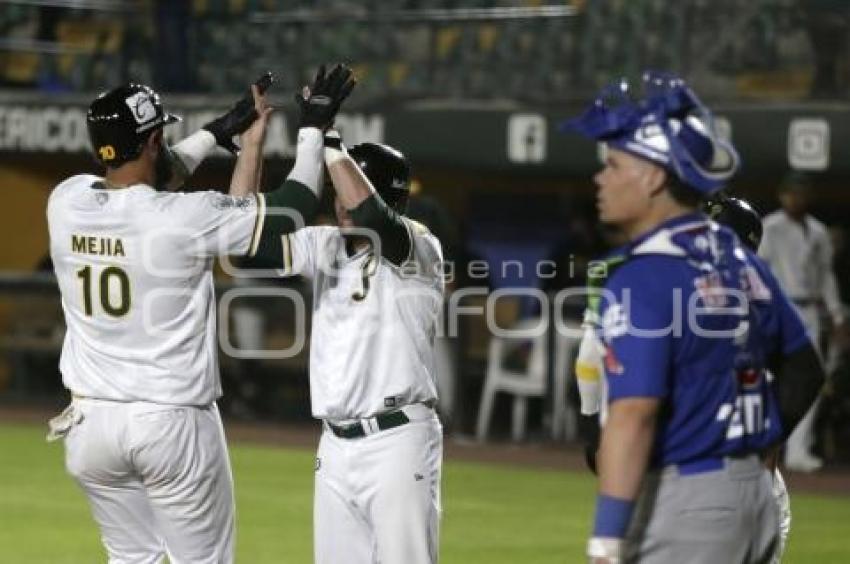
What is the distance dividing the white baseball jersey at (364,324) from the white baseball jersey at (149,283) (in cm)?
26

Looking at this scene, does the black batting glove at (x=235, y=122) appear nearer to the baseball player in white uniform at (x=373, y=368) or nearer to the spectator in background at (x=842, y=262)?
the baseball player in white uniform at (x=373, y=368)

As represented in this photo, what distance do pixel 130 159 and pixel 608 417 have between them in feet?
7.81

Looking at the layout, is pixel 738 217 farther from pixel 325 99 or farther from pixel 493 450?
pixel 493 450

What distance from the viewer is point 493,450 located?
1409 centimetres

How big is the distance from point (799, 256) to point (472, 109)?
11.7 ft

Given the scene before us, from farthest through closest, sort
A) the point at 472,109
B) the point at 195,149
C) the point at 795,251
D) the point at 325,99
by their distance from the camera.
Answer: the point at 472,109, the point at 795,251, the point at 195,149, the point at 325,99

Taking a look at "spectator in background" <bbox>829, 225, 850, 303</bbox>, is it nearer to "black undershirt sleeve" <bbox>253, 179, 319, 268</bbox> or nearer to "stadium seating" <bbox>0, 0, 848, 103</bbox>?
"stadium seating" <bbox>0, 0, 848, 103</bbox>

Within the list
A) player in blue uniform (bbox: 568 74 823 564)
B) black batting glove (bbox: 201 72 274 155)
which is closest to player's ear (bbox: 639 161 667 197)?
player in blue uniform (bbox: 568 74 823 564)

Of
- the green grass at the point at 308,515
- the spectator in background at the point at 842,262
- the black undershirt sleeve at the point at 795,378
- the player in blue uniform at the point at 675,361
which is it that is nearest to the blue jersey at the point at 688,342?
the player in blue uniform at the point at 675,361

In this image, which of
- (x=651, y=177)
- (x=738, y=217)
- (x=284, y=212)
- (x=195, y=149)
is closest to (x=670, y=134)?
(x=651, y=177)

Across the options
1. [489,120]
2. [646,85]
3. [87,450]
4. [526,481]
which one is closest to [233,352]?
[489,120]

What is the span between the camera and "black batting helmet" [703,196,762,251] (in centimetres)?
638

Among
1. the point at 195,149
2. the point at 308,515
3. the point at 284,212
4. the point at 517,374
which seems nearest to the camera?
the point at 284,212

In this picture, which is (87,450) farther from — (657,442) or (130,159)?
(657,442)
